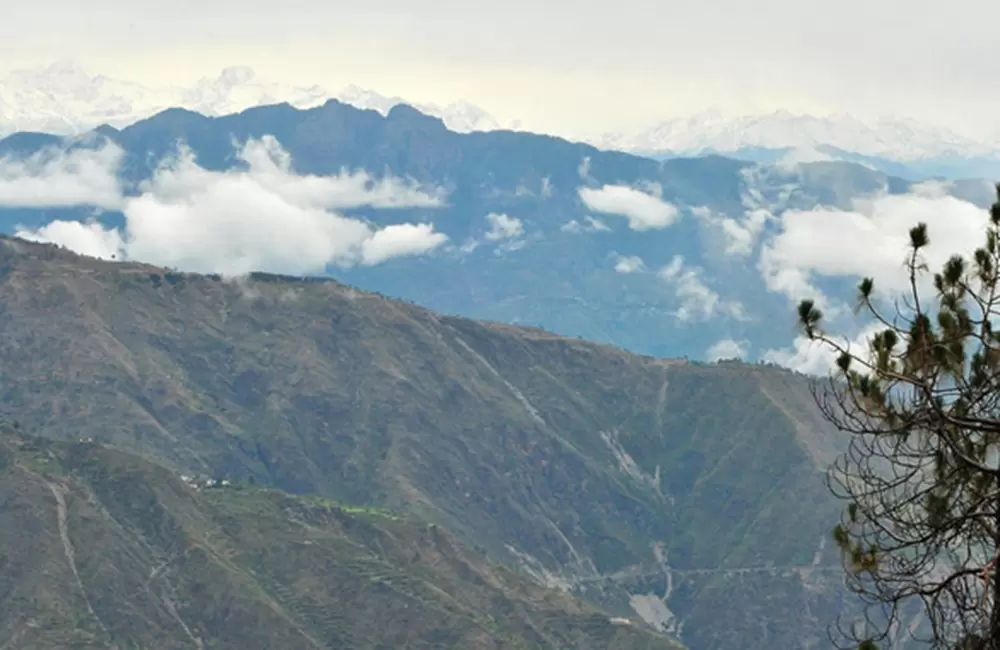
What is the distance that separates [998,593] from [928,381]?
4410 mm

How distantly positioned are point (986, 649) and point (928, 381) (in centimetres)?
541

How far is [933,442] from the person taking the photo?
31219 mm

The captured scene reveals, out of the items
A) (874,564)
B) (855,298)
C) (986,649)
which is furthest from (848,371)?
(986,649)

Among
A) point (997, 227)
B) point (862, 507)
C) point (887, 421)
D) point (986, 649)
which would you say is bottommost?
point (986, 649)

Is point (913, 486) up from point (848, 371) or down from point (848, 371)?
down

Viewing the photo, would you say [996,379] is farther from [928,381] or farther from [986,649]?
[986,649]

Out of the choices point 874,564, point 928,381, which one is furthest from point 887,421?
point 874,564

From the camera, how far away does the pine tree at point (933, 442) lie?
29.9 meters

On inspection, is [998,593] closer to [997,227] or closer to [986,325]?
[986,325]

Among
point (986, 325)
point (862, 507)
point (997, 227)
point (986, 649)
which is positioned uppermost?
point (997, 227)

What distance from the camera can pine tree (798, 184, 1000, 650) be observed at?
2994 cm

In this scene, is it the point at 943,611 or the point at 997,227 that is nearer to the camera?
the point at 943,611

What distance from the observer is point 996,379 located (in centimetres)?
3122

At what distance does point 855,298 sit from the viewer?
32.3 metres
